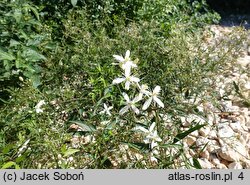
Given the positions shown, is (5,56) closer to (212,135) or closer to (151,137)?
(151,137)

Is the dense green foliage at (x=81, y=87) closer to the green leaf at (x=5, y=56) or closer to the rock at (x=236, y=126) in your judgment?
the green leaf at (x=5, y=56)

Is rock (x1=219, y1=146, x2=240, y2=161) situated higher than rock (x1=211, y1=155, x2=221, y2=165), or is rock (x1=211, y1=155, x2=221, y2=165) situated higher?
rock (x1=219, y1=146, x2=240, y2=161)

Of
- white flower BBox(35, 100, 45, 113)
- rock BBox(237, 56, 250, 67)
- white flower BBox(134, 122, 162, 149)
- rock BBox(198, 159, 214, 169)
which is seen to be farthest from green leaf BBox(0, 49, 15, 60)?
rock BBox(237, 56, 250, 67)

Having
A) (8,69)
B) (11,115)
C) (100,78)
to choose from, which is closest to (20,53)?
(8,69)

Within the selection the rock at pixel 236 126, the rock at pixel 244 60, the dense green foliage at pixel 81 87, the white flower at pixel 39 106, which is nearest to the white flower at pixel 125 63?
the dense green foliage at pixel 81 87

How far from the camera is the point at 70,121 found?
6.84ft

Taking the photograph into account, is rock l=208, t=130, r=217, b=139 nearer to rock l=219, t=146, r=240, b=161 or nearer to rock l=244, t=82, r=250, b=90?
rock l=219, t=146, r=240, b=161

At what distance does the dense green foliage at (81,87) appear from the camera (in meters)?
2.00

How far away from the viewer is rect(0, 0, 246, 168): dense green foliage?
6.57 feet

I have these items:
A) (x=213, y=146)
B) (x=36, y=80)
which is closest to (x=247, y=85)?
(x=213, y=146)

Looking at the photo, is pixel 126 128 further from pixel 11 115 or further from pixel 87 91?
pixel 11 115

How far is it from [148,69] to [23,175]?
3.28 feet

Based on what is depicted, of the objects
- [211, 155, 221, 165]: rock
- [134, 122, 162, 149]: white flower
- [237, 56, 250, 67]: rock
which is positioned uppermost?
[237, 56, 250, 67]: rock

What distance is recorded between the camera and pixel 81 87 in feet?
8.07
